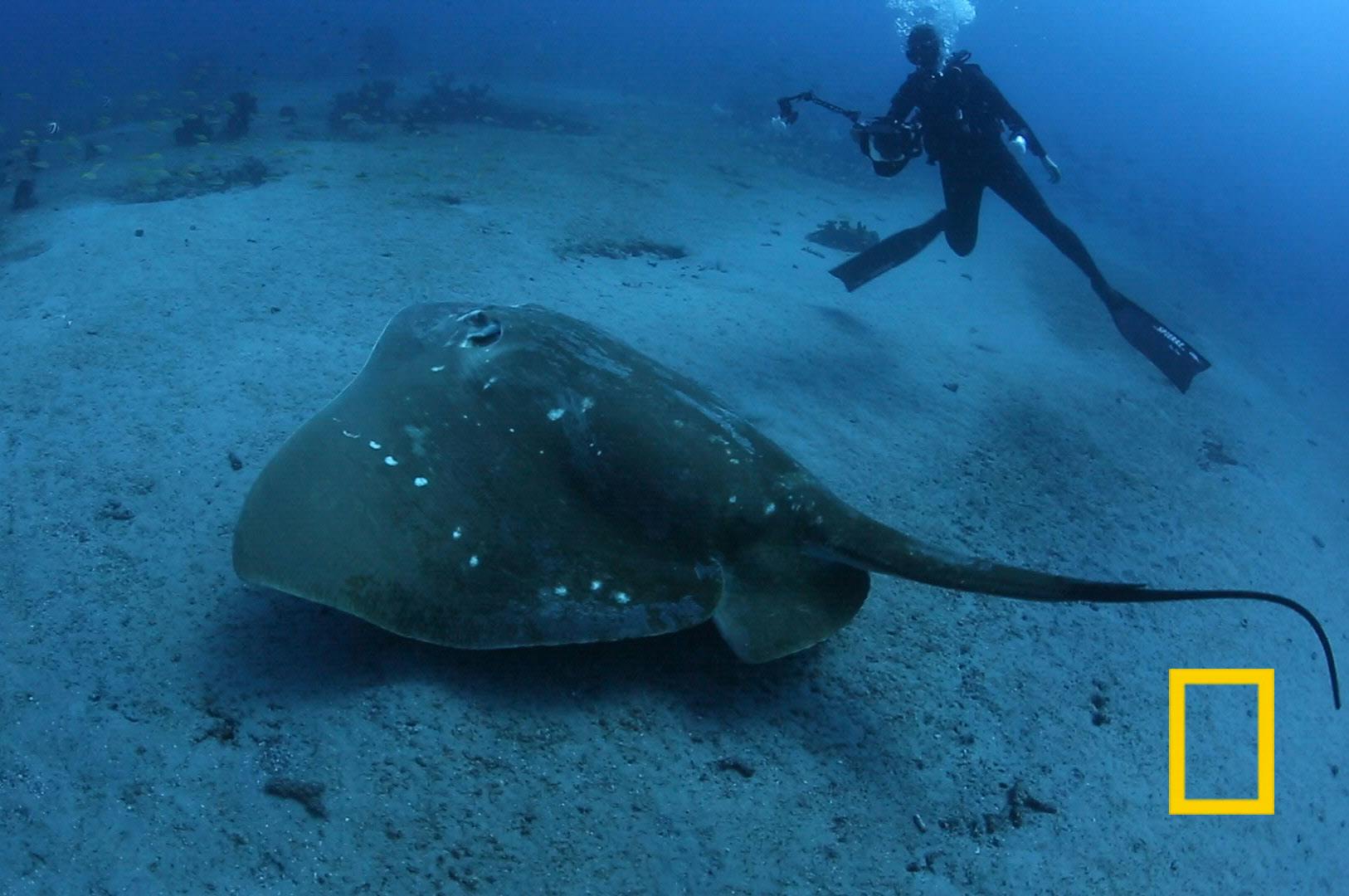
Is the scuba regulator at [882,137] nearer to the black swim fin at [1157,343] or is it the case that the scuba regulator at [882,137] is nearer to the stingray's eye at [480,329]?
the black swim fin at [1157,343]

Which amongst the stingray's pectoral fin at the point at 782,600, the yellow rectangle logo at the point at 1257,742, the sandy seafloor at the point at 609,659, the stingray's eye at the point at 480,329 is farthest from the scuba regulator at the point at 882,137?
the stingray's pectoral fin at the point at 782,600

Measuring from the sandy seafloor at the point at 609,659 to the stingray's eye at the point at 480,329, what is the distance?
4.56 feet

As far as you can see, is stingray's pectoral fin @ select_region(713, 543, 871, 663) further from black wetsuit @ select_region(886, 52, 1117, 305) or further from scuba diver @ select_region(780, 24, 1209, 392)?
black wetsuit @ select_region(886, 52, 1117, 305)

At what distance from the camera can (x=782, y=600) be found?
116 inches

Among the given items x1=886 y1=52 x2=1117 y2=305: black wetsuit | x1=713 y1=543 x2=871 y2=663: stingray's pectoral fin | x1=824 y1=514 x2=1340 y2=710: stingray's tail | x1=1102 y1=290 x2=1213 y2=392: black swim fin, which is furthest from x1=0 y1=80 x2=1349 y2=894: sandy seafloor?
x1=886 y1=52 x2=1117 y2=305: black wetsuit

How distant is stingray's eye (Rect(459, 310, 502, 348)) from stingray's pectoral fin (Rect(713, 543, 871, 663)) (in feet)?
5.30

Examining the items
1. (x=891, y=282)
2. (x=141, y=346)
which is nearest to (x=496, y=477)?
(x=141, y=346)

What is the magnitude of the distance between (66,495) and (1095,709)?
207 inches

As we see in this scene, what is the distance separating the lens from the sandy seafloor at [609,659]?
2.36 m

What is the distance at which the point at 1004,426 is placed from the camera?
609 cm

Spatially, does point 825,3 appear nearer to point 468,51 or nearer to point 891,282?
point 468,51

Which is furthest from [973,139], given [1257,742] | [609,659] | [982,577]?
[609,659]

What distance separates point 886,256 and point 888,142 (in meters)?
1.59

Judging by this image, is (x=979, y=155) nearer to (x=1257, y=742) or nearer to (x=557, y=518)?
(x=1257, y=742)
